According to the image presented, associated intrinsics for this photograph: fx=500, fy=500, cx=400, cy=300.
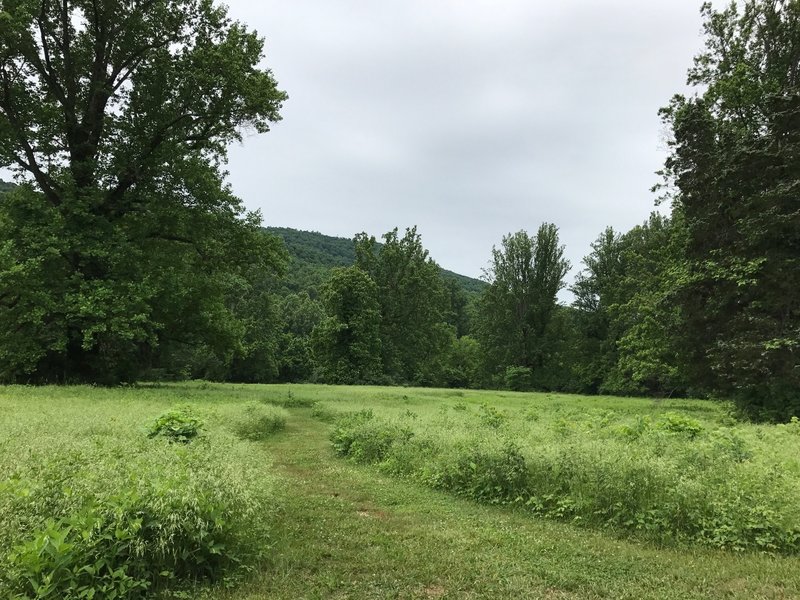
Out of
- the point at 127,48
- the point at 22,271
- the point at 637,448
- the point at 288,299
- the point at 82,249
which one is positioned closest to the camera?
the point at 637,448

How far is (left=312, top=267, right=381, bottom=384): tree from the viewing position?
178ft

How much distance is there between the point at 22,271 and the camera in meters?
17.5

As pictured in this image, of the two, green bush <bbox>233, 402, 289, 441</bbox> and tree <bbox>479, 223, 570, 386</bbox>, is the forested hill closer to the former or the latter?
tree <bbox>479, 223, 570, 386</bbox>

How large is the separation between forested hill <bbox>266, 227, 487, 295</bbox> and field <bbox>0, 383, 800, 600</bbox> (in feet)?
264

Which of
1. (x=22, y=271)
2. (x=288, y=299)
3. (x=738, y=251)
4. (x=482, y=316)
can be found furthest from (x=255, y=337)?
(x=738, y=251)

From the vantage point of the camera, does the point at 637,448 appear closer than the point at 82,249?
Yes

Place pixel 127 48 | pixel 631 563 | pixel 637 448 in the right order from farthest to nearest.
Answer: pixel 127 48
pixel 637 448
pixel 631 563

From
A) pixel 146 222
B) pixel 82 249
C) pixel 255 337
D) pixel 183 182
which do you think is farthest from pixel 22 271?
pixel 255 337

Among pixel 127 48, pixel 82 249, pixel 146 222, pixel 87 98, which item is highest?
pixel 127 48

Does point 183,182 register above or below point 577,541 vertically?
above

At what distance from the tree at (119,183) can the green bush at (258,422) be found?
652 centimetres

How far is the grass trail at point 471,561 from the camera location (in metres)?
4.94

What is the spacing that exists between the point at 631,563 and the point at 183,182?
23.1 metres

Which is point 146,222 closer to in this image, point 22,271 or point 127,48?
point 22,271
